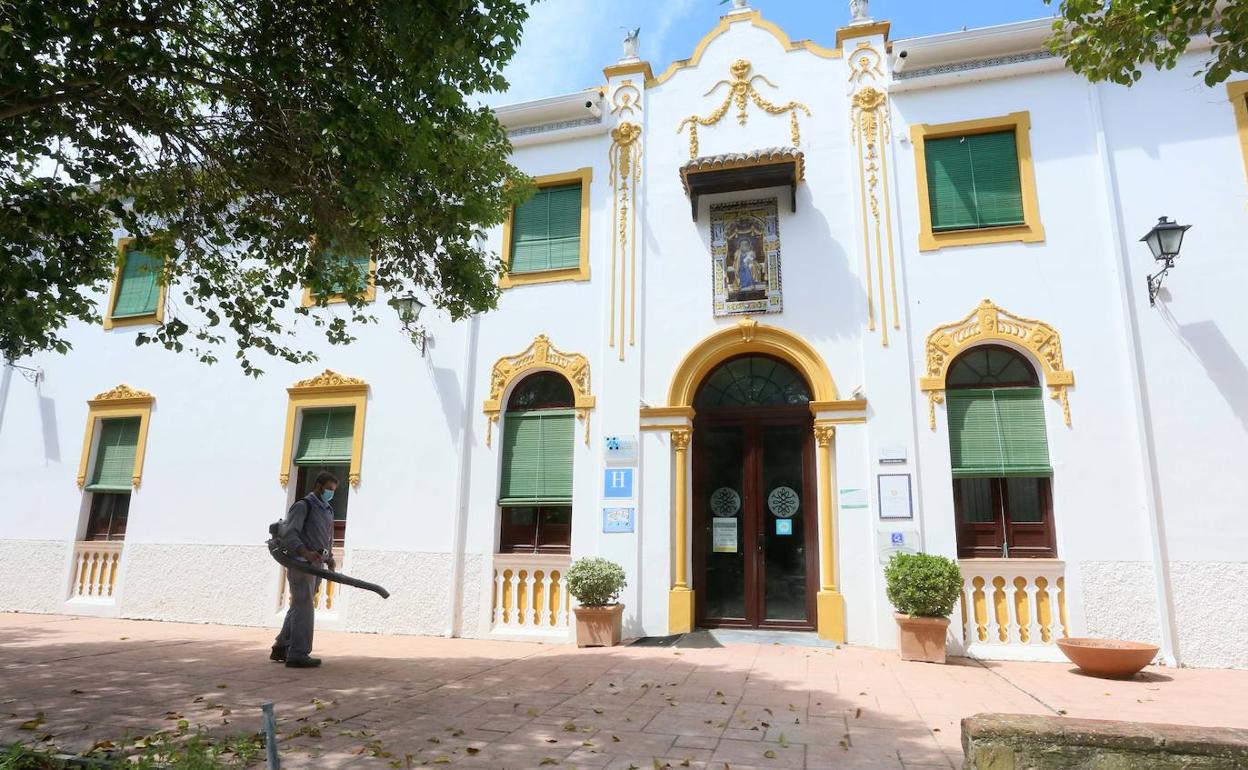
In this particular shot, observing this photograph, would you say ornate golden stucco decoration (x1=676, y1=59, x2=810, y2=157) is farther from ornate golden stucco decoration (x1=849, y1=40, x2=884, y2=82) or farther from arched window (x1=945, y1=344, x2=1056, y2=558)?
arched window (x1=945, y1=344, x2=1056, y2=558)

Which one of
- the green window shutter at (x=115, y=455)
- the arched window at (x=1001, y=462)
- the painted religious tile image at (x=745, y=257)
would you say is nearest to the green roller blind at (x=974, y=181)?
the arched window at (x=1001, y=462)

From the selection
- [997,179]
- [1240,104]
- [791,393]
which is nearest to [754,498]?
[791,393]

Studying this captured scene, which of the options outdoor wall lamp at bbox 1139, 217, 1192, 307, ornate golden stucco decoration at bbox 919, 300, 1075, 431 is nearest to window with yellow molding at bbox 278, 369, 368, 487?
ornate golden stucco decoration at bbox 919, 300, 1075, 431

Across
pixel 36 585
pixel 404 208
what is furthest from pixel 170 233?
pixel 36 585

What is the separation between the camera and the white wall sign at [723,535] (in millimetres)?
8500

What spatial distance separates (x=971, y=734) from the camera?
8.84ft

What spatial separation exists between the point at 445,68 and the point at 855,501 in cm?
582

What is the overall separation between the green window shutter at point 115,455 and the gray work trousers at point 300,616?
20.1ft

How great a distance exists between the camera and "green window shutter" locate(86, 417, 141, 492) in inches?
426

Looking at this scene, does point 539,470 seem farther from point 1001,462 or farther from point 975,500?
point 1001,462

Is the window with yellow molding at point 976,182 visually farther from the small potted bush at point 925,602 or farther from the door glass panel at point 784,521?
the small potted bush at point 925,602

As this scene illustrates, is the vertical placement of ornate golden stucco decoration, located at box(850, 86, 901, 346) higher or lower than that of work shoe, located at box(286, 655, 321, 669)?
higher

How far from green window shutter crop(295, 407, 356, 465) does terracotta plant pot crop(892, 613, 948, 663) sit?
7.06 meters

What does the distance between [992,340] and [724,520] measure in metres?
3.54
